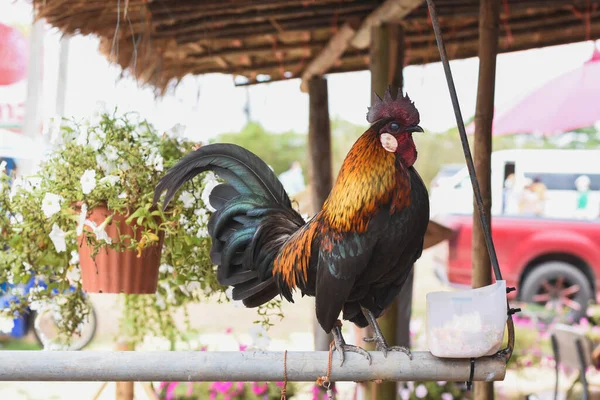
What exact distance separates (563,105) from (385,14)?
2.25 meters

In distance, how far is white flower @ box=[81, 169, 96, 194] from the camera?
1.91 metres

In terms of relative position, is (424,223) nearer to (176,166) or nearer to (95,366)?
(176,166)

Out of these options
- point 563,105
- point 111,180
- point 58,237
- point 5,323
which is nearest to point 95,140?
point 111,180

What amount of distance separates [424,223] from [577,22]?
1.77 metres

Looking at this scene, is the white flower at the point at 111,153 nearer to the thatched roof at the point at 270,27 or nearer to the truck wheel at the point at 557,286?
the thatched roof at the point at 270,27

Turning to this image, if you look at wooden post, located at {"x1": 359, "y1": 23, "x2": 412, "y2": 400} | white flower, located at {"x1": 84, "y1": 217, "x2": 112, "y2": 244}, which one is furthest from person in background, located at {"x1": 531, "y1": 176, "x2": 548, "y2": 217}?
white flower, located at {"x1": 84, "y1": 217, "x2": 112, "y2": 244}

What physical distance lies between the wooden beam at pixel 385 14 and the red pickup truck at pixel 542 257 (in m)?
5.92

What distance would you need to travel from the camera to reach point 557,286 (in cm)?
870

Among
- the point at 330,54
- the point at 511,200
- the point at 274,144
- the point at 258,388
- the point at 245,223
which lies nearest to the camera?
the point at 245,223

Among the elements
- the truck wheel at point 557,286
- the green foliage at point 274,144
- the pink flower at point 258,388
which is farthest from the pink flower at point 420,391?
the green foliage at point 274,144

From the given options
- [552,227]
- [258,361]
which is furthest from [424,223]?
[552,227]

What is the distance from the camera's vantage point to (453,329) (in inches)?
55.5

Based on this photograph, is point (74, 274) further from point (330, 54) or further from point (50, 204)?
point (330, 54)

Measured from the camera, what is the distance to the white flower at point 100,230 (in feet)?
6.25
